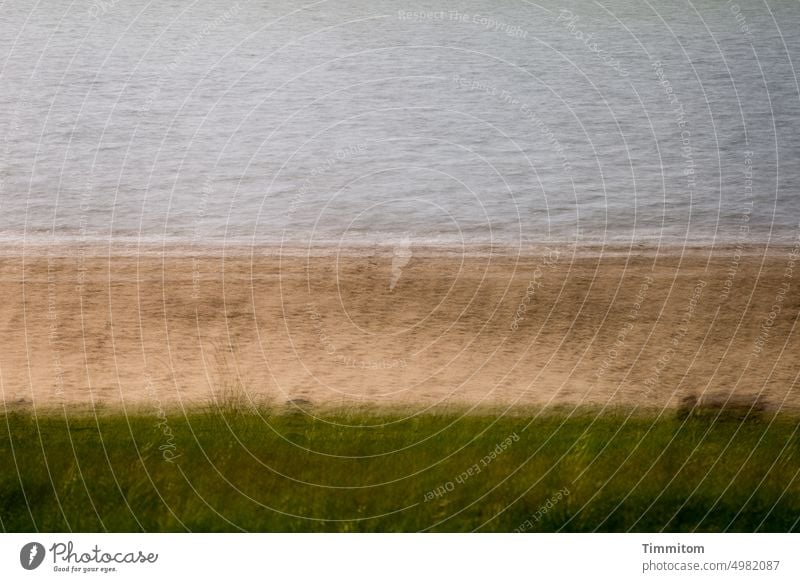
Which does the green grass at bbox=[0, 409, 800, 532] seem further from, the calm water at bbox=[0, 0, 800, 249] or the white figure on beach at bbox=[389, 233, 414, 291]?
the calm water at bbox=[0, 0, 800, 249]

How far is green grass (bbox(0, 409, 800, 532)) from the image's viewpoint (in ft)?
7.19

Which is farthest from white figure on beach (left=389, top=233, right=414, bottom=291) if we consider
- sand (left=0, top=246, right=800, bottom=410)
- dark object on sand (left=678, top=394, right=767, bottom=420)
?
dark object on sand (left=678, top=394, right=767, bottom=420)

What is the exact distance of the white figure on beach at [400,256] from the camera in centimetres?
249

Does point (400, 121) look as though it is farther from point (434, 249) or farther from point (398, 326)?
point (398, 326)

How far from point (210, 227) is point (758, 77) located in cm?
140

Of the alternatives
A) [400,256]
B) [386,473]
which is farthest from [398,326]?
[386,473]

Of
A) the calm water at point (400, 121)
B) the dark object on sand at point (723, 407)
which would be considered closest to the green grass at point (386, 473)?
the dark object on sand at point (723, 407)

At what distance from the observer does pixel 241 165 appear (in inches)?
103

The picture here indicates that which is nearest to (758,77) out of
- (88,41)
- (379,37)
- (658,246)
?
(658,246)

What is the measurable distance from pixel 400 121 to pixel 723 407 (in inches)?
40.8

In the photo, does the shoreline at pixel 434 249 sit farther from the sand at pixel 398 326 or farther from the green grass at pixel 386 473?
the green grass at pixel 386 473

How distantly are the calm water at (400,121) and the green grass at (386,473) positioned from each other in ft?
1.60

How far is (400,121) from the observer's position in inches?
104
